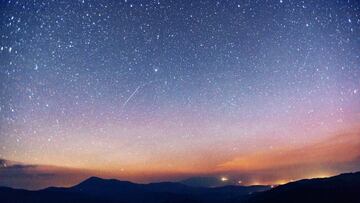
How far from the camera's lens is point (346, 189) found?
6925 cm

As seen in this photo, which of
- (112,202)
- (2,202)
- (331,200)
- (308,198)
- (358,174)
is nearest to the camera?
(331,200)

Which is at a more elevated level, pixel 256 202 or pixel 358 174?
pixel 358 174

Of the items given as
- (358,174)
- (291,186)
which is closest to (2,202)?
(291,186)

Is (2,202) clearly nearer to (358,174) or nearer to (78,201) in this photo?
(78,201)

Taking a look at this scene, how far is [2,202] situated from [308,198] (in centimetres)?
11776

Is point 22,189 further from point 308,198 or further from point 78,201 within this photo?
point 308,198

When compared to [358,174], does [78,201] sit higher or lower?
lower

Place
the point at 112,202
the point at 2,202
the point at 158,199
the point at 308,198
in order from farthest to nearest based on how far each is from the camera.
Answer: the point at 158,199
the point at 112,202
the point at 2,202
the point at 308,198

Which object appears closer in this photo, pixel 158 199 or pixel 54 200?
pixel 54 200

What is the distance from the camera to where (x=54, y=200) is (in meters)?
134

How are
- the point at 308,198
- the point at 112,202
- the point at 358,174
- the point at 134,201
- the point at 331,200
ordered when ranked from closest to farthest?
the point at 331,200 < the point at 308,198 < the point at 358,174 < the point at 112,202 < the point at 134,201

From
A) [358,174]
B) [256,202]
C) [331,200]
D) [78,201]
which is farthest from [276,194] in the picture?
[78,201]

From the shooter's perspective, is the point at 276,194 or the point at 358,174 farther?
the point at 358,174

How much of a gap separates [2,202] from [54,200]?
19893 millimetres
